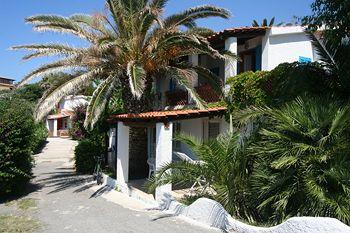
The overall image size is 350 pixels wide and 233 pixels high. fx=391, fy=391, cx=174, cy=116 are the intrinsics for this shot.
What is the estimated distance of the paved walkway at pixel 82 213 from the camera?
30.3 ft

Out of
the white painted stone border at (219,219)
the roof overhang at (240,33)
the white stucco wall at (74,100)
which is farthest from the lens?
the white stucco wall at (74,100)

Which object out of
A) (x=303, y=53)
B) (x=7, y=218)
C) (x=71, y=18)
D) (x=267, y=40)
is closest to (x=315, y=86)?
(x=267, y=40)

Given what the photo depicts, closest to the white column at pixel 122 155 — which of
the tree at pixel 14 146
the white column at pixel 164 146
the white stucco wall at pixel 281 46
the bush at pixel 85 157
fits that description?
the white column at pixel 164 146

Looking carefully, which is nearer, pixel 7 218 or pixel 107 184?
pixel 7 218

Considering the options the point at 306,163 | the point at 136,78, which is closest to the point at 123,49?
the point at 136,78

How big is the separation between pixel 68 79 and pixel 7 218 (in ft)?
19.6

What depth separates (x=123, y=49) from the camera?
567 inches

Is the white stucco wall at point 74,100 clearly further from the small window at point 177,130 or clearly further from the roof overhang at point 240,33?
the roof overhang at point 240,33

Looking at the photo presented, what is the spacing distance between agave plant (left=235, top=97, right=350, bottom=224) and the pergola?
4021 mm

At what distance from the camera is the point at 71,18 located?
15.3m

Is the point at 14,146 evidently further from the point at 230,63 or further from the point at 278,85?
the point at 278,85

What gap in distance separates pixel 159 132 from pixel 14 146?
508 cm

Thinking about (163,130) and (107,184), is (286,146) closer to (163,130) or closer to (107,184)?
(163,130)

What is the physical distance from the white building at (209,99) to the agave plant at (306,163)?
170 inches
